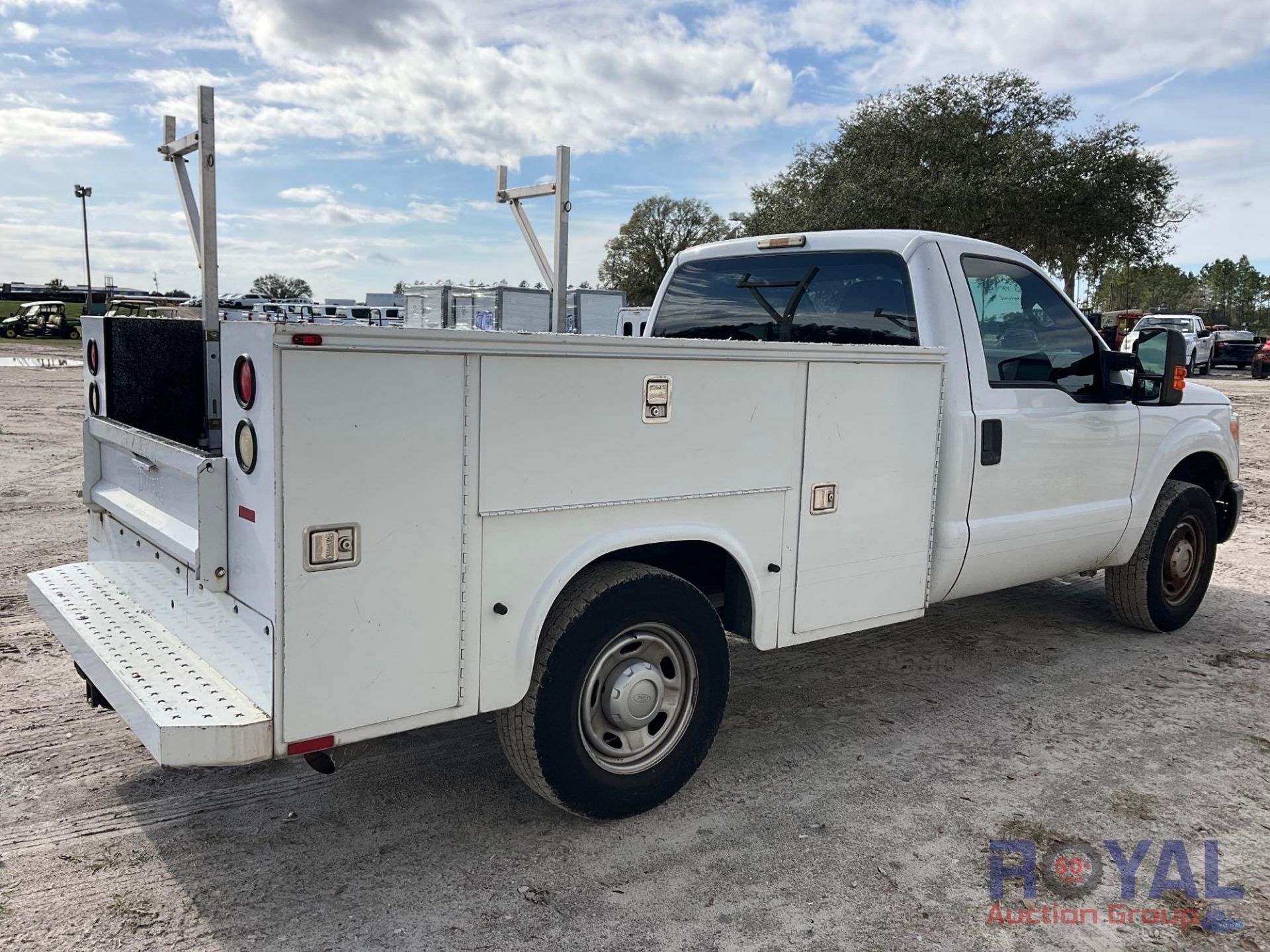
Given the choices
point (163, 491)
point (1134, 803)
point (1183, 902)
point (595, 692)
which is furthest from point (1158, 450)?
point (163, 491)

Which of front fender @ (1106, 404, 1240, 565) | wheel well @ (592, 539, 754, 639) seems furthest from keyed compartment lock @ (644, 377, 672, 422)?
front fender @ (1106, 404, 1240, 565)

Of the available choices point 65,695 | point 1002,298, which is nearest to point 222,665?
point 65,695

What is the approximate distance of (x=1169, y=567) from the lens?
20.2 ft

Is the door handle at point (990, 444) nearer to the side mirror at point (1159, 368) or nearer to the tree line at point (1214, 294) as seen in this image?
the side mirror at point (1159, 368)

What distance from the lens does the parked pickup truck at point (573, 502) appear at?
2.81 metres

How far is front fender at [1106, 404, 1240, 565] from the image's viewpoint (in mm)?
5660

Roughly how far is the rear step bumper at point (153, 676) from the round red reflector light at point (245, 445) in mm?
496

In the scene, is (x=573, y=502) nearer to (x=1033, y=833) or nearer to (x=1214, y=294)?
(x=1033, y=833)

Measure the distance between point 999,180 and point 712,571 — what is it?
91.6 feet

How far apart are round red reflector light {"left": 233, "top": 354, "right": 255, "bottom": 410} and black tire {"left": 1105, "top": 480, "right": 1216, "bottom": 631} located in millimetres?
5114

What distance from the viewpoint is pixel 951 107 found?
30969 mm

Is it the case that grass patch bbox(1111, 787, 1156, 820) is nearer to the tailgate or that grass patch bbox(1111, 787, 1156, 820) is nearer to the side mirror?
the side mirror

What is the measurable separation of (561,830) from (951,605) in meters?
3.98

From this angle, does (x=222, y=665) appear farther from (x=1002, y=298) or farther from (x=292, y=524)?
(x=1002, y=298)
